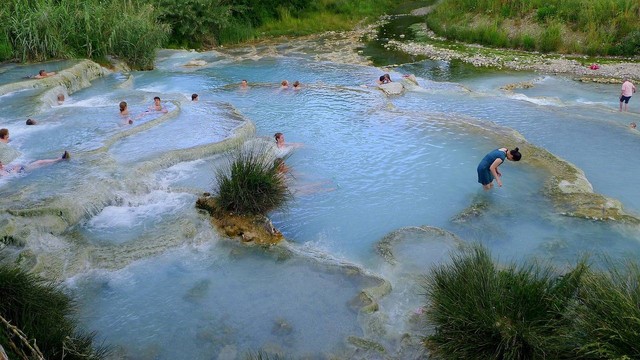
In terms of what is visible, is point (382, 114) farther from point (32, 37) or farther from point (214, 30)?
point (214, 30)

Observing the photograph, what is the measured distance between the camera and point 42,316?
5348mm

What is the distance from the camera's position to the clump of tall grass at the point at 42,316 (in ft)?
15.9

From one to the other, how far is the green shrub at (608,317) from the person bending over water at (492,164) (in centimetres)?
461

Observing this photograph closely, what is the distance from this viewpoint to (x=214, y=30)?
29609 mm

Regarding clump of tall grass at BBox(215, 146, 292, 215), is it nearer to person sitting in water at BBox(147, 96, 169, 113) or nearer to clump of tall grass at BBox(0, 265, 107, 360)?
clump of tall grass at BBox(0, 265, 107, 360)

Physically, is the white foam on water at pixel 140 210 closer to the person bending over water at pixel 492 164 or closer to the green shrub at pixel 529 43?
the person bending over water at pixel 492 164

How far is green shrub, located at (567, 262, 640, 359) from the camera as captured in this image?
4195 millimetres

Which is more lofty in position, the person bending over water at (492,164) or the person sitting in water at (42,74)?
the person sitting in water at (42,74)

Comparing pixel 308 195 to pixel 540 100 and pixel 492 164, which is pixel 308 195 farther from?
pixel 540 100

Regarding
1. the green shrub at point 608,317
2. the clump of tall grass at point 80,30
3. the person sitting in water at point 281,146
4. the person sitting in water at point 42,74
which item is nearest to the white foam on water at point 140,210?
the person sitting in water at point 281,146

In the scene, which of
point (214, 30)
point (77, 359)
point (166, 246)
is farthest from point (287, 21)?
point (77, 359)

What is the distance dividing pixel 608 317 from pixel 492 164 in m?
5.42

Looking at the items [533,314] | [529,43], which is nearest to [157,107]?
[533,314]

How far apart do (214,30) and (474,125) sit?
66.4 ft
